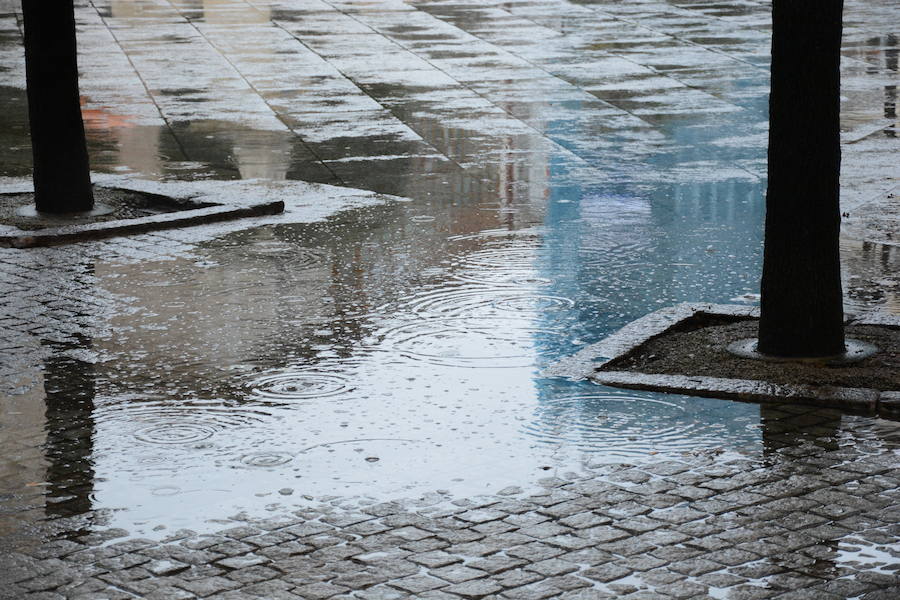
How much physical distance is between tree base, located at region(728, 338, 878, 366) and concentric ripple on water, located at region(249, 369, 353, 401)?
2.34 m

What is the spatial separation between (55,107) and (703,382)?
7.74 meters

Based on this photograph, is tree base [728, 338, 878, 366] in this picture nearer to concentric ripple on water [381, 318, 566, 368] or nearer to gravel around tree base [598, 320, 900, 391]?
gravel around tree base [598, 320, 900, 391]

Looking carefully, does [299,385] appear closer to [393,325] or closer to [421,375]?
[421,375]

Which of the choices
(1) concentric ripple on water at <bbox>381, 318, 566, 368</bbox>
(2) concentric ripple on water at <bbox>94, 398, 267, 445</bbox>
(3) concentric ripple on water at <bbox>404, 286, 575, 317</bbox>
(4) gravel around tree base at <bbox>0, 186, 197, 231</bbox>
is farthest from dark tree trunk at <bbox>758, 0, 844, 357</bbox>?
(4) gravel around tree base at <bbox>0, 186, 197, 231</bbox>

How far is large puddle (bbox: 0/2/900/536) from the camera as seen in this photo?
698 centimetres

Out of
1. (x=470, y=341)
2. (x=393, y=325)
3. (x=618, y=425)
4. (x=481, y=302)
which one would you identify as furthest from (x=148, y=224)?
(x=618, y=425)

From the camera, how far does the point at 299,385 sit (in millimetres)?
8391

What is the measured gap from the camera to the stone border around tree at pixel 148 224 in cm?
1275

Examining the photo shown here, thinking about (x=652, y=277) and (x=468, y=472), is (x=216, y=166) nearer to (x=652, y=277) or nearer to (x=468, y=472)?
(x=652, y=277)

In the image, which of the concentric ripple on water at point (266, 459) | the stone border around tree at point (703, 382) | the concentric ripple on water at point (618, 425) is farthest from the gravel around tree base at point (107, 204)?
the concentric ripple on water at point (618, 425)

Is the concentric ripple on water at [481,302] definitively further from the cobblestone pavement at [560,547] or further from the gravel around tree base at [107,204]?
the gravel around tree base at [107,204]

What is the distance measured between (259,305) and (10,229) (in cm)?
372

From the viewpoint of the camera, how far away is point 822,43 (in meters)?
8.27

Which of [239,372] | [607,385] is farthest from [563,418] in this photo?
[239,372]
